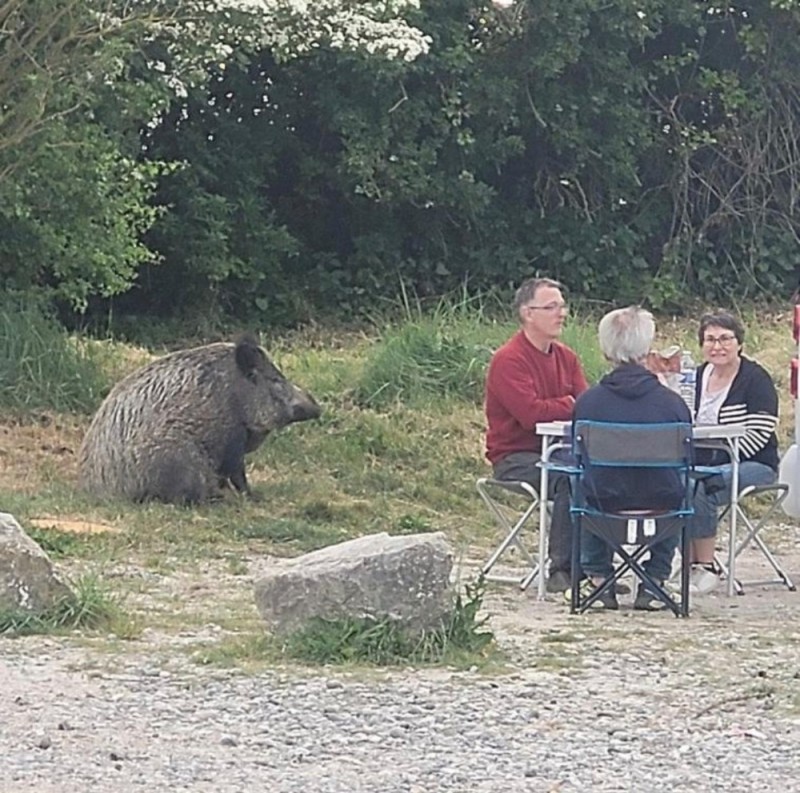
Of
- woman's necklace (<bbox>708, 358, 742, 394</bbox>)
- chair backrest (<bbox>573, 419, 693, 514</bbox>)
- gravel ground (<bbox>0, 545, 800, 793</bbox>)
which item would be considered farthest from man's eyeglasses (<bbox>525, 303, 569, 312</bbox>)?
gravel ground (<bbox>0, 545, 800, 793</bbox>)

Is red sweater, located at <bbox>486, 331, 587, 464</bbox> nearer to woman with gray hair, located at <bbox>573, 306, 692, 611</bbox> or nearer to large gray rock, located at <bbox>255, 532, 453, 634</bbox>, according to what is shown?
woman with gray hair, located at <bbox>573, 306, 692, 611</bbox>

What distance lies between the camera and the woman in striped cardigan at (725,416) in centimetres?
973

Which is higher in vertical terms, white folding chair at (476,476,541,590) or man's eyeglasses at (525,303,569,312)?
man's eyeglasses at (525,303,569,312)

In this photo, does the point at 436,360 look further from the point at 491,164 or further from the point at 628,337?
the point at 628,337

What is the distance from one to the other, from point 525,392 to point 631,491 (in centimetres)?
118

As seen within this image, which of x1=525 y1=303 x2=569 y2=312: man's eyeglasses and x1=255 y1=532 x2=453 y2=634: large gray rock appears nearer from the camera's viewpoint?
x1=255 y1=532 x2=453 y2=634: large gray rock

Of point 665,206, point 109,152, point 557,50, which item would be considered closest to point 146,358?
point 109,152

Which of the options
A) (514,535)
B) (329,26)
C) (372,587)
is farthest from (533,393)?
(329,26)

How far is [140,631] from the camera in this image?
8172 millimetres

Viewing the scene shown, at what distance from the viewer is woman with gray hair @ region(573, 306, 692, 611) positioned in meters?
8.74

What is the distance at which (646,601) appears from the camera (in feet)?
29.7

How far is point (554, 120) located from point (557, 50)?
3.48ft

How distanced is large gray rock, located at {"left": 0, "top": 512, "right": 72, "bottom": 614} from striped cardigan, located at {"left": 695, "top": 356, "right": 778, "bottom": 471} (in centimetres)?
358

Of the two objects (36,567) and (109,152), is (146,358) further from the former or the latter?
(36,567)
